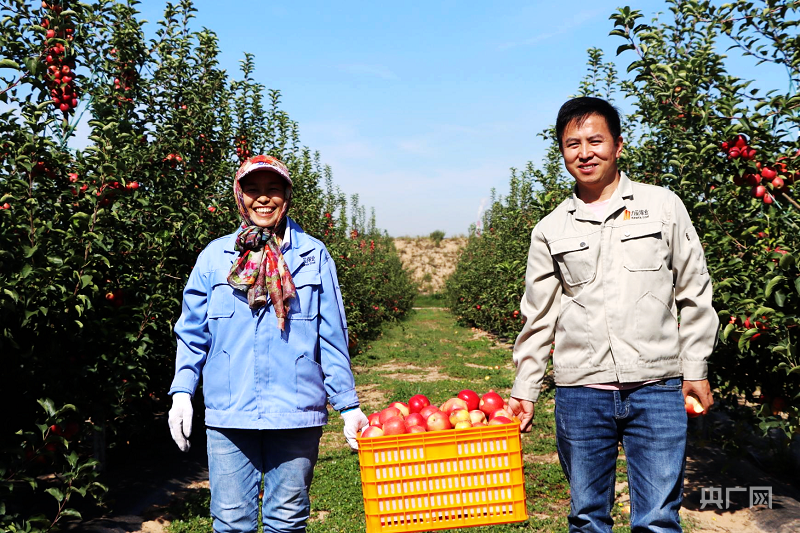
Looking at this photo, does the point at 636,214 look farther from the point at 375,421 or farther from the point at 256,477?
the point at 256,477

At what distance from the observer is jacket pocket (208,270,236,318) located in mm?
2605

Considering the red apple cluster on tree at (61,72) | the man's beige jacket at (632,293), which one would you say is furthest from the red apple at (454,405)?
the red apple cluster on tree at (61,72)

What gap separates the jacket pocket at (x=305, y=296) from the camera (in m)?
2.61

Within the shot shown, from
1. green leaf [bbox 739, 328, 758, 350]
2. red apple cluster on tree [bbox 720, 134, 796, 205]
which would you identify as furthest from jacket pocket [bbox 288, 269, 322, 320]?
red apple cluster on tree [bbox 720, 134, 796, 205]

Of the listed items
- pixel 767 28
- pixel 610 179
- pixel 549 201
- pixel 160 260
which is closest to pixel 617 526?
pixel 549 201

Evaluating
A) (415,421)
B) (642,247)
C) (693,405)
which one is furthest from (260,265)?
(693,405)

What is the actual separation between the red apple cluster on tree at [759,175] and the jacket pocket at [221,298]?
10.0 ft

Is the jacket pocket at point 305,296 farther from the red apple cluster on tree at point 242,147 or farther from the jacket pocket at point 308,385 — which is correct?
the red apple cluster on tree at point 242,147

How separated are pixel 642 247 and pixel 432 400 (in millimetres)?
6595

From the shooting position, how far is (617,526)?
4.48 meters

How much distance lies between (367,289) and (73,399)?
1106 cm

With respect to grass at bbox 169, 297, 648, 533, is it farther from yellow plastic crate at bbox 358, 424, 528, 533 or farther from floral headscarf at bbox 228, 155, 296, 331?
floral headscarf at bbox 228, 155, 296, 331

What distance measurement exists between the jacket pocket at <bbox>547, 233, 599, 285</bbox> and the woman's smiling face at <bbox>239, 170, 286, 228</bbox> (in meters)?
1.15

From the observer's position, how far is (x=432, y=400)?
8727 mm
